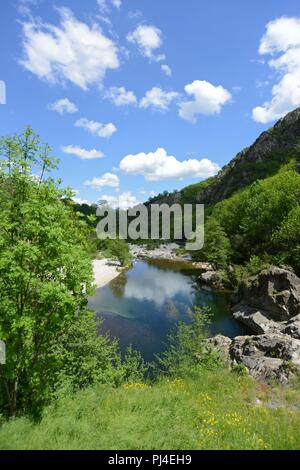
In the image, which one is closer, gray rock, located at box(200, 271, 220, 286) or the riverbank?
gray rock, located at box(200, 271, 220, 286)

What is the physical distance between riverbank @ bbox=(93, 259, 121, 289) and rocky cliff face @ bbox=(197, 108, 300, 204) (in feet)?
218

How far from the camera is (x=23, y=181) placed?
864cm

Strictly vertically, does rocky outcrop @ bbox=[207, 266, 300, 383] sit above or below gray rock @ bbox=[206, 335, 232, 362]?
above

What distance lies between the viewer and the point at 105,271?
2375 inches

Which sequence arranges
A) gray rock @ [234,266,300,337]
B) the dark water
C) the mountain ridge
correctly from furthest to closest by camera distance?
the mountain ridge → gray rock @ [234,266,300,337] → the dark water

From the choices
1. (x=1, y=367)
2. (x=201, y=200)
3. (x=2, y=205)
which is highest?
(x=201, y=200)

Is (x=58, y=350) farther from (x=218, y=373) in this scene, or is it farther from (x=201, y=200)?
(x=201, y=200)

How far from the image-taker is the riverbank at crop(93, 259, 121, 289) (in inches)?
2014

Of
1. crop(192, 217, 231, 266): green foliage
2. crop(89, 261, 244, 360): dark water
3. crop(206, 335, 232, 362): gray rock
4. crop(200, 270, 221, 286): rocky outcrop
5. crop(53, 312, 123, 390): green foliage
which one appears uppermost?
crop(192, 217, 231, 266): green foliage

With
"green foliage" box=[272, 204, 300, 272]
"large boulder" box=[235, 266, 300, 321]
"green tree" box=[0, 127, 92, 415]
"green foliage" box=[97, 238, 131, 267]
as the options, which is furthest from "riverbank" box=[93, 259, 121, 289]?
"green tree" box=[0, 127, 92, 415]

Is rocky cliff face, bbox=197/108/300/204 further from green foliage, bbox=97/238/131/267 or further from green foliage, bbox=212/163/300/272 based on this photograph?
green foliage, bbox=97/238/131/267

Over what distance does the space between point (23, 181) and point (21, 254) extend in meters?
2.21
